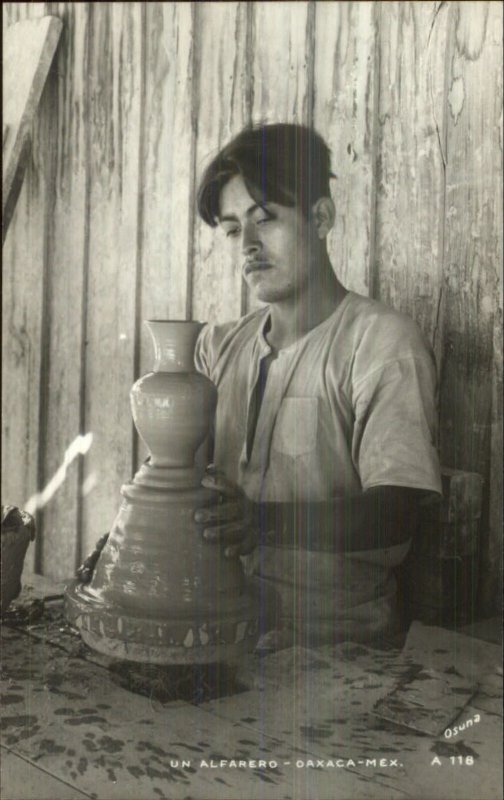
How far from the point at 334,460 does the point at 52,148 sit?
1.69 metres

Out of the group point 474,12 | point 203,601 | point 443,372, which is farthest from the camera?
point 443,372

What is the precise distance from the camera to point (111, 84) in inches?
121

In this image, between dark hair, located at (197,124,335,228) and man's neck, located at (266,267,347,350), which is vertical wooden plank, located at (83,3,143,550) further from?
man's neck, located at (266,267,347,350)

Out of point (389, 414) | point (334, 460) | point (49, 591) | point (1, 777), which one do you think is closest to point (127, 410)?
point (49, 591)

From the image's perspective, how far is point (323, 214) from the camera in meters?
2.51

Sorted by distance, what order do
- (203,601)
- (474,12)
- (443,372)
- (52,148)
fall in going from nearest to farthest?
(203,601) → (474,12) → (443,372) → (52,148)

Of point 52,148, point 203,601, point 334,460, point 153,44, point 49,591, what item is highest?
point 153,44

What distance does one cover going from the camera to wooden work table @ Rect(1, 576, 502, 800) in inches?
61.2

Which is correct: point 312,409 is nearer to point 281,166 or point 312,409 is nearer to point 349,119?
point 281,166

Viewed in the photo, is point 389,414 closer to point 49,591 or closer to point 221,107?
point 221,107

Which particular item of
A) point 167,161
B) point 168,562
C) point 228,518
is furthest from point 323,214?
point 168,562

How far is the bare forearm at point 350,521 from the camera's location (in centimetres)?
224

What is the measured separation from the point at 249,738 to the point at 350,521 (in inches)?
28.4

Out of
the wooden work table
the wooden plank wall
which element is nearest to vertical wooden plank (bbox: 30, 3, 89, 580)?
the wooden plank wall
